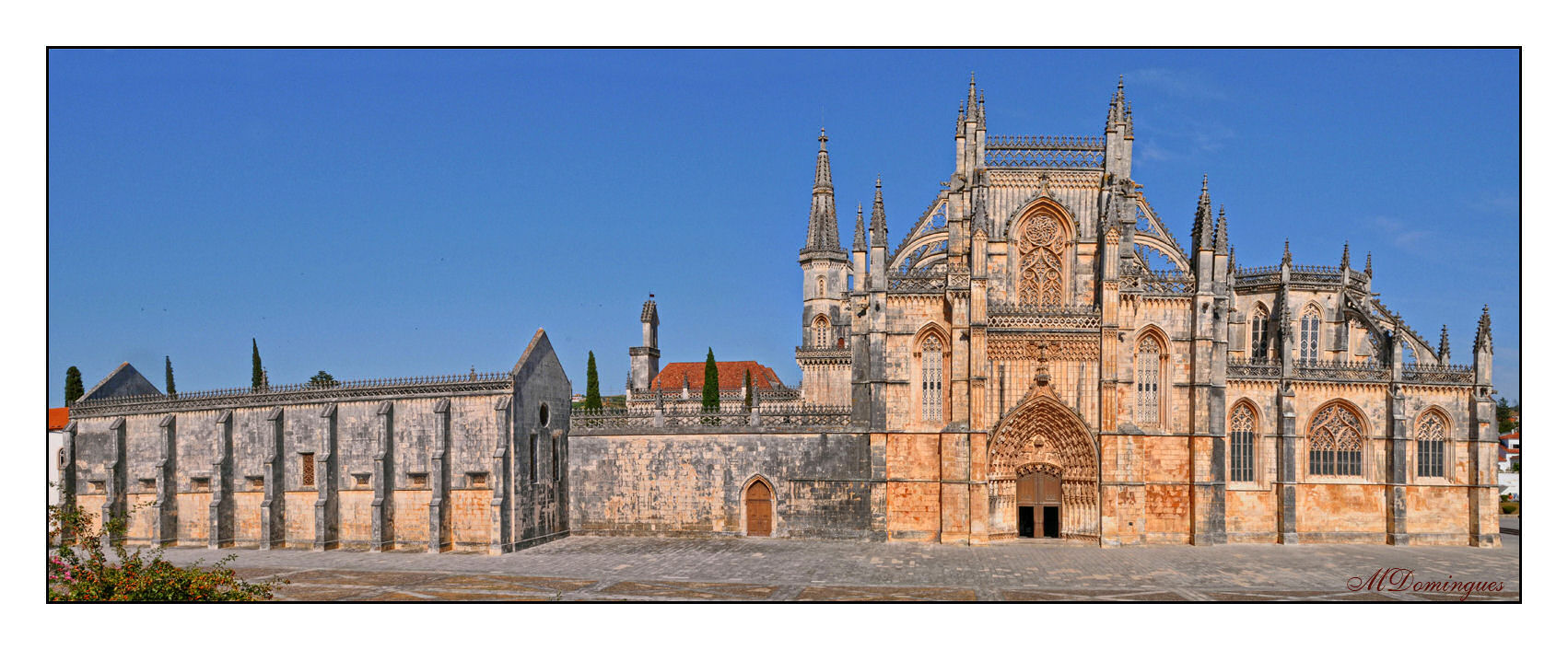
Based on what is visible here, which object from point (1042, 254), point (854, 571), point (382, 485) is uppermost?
point (1042, 254)

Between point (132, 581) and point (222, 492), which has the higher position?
point (132, 581)

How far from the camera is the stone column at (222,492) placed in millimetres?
36781

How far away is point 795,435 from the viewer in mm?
36656

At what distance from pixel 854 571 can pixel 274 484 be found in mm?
21600

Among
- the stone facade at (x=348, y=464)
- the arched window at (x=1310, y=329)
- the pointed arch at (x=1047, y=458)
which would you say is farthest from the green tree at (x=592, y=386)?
the arched window at (x=1310, y=329)

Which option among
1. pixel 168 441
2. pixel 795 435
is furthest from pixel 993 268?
pixel 168 441

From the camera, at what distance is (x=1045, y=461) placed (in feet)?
119

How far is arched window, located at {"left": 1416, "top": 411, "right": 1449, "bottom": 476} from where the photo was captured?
37.4m

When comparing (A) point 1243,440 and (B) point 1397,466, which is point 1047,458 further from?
(B) point 1397,466

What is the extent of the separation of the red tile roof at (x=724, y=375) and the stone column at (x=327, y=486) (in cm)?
3151

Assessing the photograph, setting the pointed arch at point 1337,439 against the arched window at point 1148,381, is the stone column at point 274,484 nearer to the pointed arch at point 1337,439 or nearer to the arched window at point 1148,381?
the arched window at point 1148,381

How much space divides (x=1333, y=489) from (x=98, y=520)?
1863 inches

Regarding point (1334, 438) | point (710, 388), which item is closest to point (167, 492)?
point (710, 388)

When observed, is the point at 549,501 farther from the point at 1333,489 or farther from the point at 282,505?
the point at 1333,489
